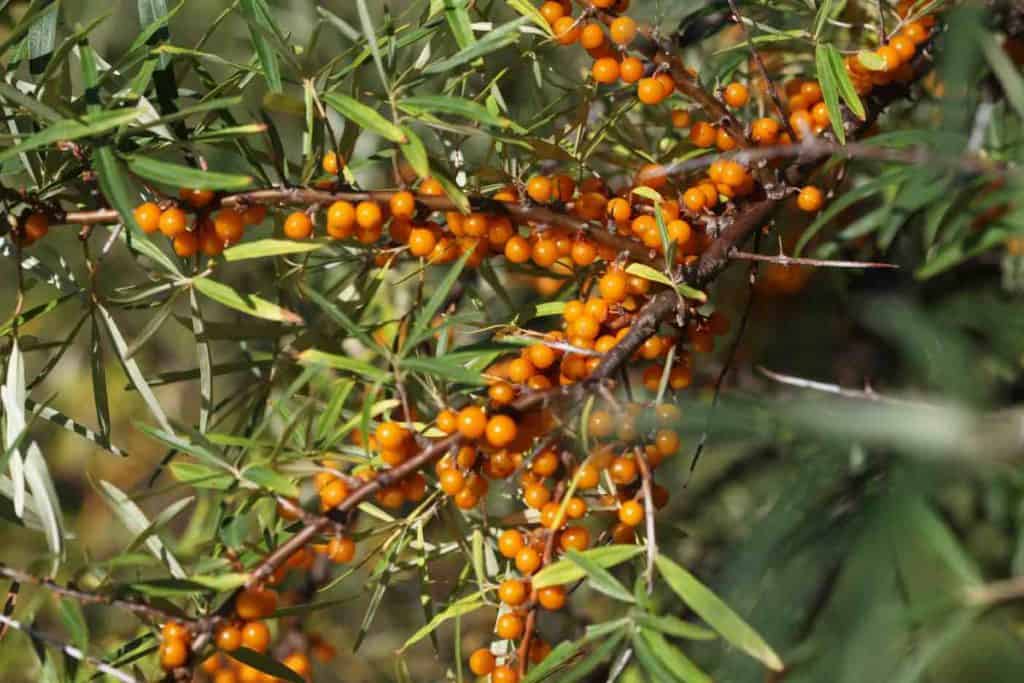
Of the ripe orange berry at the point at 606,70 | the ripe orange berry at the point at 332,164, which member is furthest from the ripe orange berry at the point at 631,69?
the ripe orange berry at the point at 332,164

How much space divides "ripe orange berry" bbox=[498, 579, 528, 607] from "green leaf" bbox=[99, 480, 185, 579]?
217 mm

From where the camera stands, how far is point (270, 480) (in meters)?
0.62

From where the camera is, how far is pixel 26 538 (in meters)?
1.61

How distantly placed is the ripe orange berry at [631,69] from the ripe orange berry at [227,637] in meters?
0.48

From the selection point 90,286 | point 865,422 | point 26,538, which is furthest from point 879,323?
point 26,538

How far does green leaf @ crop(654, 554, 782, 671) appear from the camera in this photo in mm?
509

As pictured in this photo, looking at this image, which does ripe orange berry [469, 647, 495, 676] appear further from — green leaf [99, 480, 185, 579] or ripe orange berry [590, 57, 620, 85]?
ripe orange berry [590, 57, 620, 85]

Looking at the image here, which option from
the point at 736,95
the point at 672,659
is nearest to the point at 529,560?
the point at 672,659

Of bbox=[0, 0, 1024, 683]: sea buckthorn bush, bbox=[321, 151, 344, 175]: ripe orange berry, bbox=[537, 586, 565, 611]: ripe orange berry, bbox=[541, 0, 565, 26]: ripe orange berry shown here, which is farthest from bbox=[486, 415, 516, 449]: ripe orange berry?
bbox=[541, 0, 565, 26]: ripe orange berry

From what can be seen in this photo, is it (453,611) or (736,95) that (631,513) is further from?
(736,95)

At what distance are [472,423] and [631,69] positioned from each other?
0.99ft

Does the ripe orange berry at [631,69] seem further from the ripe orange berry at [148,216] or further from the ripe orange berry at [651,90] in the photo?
the ripe orange berry at [148,216]

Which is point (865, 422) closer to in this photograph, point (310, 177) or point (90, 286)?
point (310, 177)

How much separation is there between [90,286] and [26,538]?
108cm
